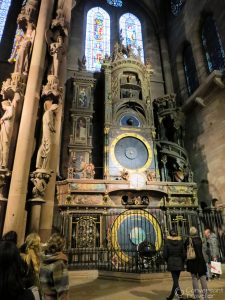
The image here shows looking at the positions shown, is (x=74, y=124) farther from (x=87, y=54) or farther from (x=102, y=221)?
(x=87, y=54)

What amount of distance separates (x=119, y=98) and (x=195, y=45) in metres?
6.25

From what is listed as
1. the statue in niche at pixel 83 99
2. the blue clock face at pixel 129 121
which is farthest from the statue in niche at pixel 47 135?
the statue in niche at pixel 83 99

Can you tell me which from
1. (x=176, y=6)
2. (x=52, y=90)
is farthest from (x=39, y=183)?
(x=176, y=6)

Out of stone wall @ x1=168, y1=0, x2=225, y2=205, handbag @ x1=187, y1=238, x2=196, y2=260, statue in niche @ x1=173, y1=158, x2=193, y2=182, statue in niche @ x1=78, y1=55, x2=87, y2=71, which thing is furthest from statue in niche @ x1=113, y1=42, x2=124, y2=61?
handbag @ x1=187, y1=238, x2=196, y2=260

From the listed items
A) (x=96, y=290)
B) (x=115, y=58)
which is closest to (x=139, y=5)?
(x=115, y=58)

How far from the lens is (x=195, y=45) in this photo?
14.6 meters

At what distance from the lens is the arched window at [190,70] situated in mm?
15023

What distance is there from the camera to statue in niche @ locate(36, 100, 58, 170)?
15.8 ft

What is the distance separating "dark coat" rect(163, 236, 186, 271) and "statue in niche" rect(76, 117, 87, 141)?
887cm

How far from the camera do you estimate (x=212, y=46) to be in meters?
13.6

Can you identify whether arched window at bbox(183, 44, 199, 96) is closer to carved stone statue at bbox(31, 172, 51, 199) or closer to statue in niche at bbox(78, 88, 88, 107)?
statue in niche at bbox(78, 88, 88, 107)

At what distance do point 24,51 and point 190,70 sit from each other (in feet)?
42.4

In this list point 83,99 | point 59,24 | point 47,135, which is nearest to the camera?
point 47,135

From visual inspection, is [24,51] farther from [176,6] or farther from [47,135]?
[176,6]
